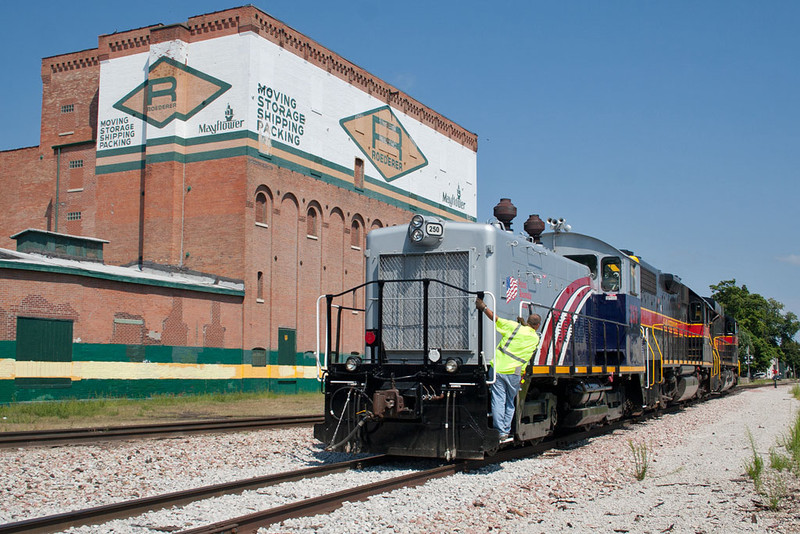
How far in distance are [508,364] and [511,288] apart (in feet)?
5.40

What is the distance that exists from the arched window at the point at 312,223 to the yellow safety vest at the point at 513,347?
1101 inches

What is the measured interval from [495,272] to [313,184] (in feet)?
90.3

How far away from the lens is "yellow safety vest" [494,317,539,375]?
9.41m

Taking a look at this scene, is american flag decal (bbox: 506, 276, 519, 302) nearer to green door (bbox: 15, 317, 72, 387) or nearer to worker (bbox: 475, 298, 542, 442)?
worker (bbox: 475, 298, 542, 442)

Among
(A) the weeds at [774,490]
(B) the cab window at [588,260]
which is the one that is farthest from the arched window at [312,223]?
(A) the weeds at [774,490]

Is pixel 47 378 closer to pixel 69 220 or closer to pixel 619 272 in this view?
pixel 69 220

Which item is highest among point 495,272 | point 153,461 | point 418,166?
point 418,166

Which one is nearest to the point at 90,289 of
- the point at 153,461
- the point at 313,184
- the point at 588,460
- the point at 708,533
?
the point at 313,184

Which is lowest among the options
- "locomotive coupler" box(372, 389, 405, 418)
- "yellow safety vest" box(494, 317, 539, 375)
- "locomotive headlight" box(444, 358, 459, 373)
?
"locomotive coupler" box(372, 389, 405, 418)

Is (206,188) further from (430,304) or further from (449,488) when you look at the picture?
(449,488)

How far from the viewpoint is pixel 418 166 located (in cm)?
4622

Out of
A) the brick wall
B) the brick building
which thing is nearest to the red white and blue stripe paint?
the brick wall

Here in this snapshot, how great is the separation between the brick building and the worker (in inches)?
776

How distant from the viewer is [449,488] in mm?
8312
